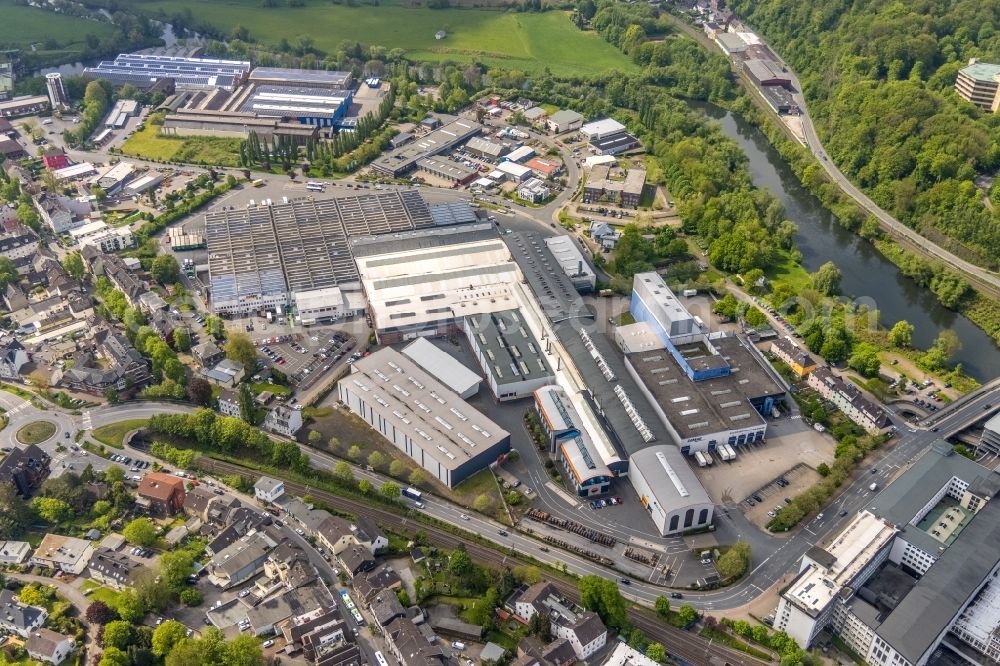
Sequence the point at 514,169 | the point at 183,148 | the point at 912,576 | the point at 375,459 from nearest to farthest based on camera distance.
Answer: the point at 912,576, the point at 375,459, the point at 514,169, the point at 183,148

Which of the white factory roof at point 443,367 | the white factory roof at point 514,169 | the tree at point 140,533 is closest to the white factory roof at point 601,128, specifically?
the white factory roof at point 514,169

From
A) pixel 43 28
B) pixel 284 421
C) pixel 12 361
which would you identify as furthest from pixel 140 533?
pixel 43 28

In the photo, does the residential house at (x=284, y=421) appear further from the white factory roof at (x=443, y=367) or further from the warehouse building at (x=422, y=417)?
the white factory roof at (x=443, y=367)

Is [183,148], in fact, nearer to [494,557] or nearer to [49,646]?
[49,646]

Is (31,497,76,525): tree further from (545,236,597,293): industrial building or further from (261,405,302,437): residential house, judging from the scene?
(545,236,597,293): industrial building

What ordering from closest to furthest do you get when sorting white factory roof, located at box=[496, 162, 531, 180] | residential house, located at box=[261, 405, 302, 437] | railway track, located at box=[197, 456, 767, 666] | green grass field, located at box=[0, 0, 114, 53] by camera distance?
railway track, located at box=[197, 456, 767, 666] → residential house, located at box=[261, 405, 302, 437] → white factory roof, located at box=[496, 162, 531, 180] → green grass field, located at box=[0, 0, 114, 53]

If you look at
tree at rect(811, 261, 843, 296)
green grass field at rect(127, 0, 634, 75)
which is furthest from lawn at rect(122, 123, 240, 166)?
tree at rect(811, 261, 843, 296)
